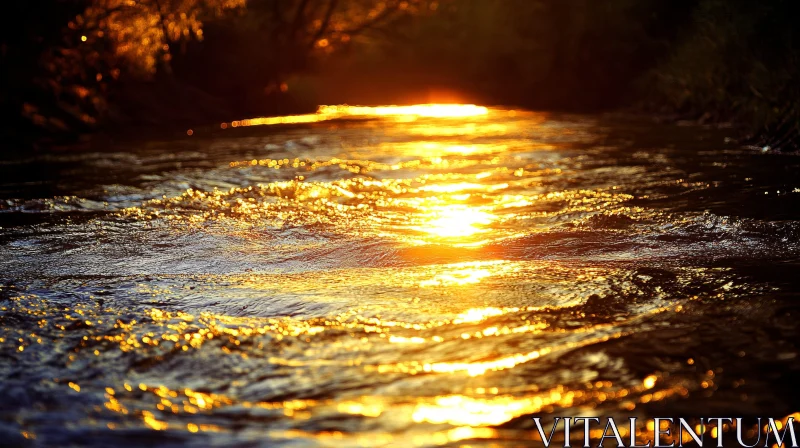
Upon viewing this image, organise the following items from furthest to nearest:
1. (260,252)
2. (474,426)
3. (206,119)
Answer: (206,119) → (260,252) → (474,426)

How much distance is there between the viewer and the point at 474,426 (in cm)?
309

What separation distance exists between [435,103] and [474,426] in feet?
100.0

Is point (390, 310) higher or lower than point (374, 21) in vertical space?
lower

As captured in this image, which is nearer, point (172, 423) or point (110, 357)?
point (172, 423)

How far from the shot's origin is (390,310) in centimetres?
447

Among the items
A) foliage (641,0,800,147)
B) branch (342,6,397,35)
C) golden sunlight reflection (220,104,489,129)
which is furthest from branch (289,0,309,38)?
foliage (641,0,800,147)

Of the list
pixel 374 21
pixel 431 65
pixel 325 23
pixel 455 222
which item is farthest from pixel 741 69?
pixel 431 65

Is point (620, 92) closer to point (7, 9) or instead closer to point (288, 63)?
point (288, 63)

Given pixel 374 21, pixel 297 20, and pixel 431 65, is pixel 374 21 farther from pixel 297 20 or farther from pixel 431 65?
pixel 431 65

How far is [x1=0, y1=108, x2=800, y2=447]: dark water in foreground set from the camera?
3.23 meters

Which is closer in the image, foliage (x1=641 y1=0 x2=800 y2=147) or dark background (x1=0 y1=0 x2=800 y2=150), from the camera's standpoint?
foliage (x1=641 y1=0 x2=800 y2=147)

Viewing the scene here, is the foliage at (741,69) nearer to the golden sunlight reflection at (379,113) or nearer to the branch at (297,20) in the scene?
the golden sunlight reflection at (379,113)

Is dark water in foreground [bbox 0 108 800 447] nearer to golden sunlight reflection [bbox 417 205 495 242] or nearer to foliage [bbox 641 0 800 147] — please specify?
golden sunlight reflection [bbox 417 205 495 242]

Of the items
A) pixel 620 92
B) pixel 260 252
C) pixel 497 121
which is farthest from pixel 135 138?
pixel 620 92
